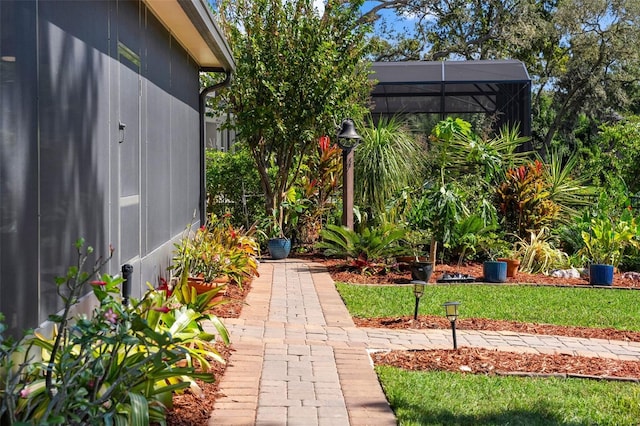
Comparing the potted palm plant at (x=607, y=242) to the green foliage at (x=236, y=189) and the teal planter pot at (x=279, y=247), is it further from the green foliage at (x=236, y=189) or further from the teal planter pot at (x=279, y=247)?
the green foliage at (x=236, y=189)

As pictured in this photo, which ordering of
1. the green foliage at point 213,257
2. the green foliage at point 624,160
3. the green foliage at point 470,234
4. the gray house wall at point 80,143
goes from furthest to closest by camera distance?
the green foliage at point 624,160 < the green foliage at point 470,234 < the green foliage at point 213,257 < the gray house wall at point 80,143

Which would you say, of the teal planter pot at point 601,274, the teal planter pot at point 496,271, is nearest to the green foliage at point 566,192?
the teal planter pot at point 601,274

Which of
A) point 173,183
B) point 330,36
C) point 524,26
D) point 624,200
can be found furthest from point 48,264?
point 524,26

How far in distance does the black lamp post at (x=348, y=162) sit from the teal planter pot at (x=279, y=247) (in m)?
1.16

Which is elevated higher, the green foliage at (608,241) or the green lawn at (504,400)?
the green foliage at (608,241)

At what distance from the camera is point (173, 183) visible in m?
9.69

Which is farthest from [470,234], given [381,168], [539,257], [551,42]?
[551,42]

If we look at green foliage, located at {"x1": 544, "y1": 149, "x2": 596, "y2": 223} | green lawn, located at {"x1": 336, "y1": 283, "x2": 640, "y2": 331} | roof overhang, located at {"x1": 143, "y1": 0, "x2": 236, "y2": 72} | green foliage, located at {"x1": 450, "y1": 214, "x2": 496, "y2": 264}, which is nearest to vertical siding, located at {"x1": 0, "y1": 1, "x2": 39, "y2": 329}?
roof overhang, located at {"x1": 143, "y1": 0, "x2": 236, "y2": 72}

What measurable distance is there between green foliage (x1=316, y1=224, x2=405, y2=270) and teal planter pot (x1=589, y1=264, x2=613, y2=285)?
293 centimetres

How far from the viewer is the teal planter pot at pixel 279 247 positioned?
1415cm

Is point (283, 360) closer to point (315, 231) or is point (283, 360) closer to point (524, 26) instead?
point (315, 231)

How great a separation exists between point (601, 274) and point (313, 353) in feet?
22.6

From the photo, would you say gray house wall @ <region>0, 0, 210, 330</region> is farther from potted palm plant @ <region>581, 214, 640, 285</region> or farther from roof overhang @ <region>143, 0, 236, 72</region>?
potted palm plant @ <region>581, 214, 640, 285</region>

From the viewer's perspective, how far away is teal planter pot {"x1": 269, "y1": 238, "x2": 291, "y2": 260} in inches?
557
